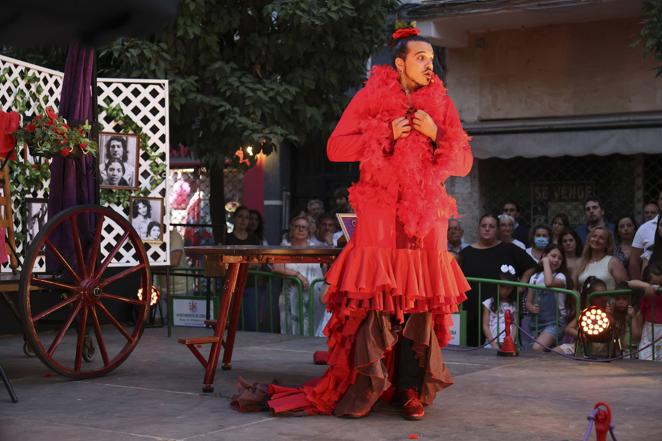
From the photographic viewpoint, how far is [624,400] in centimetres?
624

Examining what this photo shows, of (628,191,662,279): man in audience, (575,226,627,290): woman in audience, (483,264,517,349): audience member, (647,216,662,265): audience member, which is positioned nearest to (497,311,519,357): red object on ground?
(483,264,517,349): audience member

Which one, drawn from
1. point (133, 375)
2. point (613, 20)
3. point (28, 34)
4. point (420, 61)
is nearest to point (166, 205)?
point (133, 375)

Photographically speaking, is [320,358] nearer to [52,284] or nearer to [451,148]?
[52,284]

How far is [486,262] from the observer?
9.79 metres

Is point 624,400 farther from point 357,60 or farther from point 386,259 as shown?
point 357,60

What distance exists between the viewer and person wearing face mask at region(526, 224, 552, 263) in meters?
10.3

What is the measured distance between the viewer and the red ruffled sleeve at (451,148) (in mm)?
5629

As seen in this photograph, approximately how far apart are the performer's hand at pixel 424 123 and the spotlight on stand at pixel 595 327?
318cm

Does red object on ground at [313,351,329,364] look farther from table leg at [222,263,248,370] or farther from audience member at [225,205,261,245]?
audience member at [225,205,261,245]

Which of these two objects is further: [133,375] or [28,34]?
[133,375]

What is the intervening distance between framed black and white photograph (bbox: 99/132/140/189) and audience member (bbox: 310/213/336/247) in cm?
236

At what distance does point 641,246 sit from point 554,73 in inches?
177

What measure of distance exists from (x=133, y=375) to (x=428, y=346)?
2.51 m

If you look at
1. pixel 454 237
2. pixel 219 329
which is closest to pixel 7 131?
pixel 219 329
